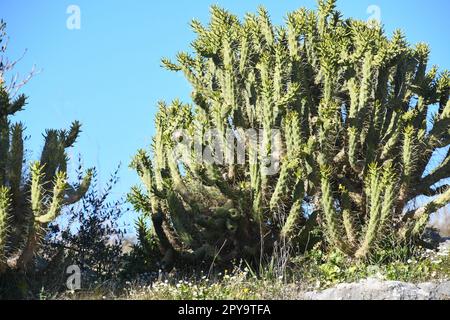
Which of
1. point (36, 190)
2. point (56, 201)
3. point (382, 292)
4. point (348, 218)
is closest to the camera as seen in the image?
point (382, 292)

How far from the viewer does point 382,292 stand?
24.5ft

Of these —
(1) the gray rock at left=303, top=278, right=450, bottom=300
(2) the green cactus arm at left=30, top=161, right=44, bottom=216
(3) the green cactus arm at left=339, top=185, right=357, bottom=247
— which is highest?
(2) the green cactus arm at left=30, top=161, right=44, bottom=216

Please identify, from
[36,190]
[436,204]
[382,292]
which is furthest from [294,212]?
[36,190]

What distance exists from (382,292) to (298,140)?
2552 millimetres

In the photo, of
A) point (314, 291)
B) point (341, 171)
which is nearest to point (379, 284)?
point (314, 291)

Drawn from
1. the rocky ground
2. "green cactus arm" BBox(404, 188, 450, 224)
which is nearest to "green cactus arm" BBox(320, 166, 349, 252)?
the rocky ground

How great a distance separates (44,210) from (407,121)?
529cm

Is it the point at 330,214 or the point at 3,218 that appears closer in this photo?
the point at 3,218

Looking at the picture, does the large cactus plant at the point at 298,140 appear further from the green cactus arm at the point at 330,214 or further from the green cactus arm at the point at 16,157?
the green cactus arm at the point at 16,157

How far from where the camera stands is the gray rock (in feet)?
24.5

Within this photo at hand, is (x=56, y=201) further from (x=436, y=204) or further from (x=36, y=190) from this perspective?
(x=436, y=204)

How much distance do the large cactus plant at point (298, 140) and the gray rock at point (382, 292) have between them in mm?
1293

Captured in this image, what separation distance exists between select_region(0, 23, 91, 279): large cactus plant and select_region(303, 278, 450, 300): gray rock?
10.0 ft

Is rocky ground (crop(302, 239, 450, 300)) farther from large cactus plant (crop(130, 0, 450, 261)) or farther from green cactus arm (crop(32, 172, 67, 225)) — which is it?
green cactus arm (crop(32, 172, 67, 225))
